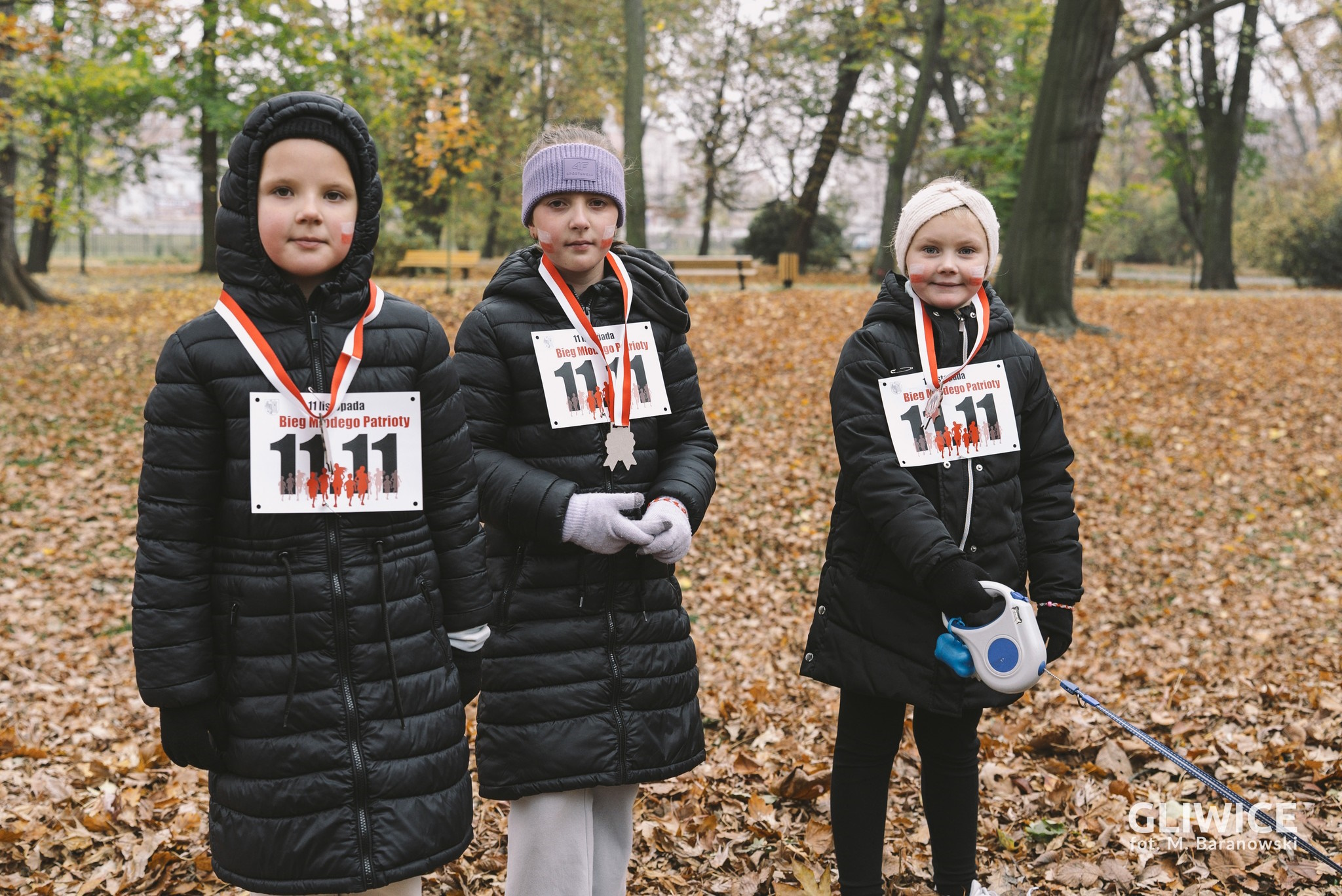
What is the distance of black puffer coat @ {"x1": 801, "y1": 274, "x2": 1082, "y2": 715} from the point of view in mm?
2832

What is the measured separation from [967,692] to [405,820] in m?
1.47

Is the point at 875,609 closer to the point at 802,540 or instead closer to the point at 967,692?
the point at 967,692

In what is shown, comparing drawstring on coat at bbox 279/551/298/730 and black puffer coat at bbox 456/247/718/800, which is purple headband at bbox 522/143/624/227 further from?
drawstring on coat at bbox 279/551/298/730

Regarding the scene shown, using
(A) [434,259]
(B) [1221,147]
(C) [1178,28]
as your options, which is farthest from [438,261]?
(B) [1221,147]

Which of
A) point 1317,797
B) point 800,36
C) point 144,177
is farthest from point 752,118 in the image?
point 1317,797

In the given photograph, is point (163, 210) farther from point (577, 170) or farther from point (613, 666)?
point (613, 666)

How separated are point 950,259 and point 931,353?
26cm

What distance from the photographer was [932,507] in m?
2.81

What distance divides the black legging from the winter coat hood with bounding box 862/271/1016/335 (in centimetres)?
106

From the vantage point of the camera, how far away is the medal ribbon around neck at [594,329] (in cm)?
282

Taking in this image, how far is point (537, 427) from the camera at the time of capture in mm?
2814

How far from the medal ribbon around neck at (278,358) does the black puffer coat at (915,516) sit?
1.27 m

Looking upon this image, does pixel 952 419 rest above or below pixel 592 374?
below

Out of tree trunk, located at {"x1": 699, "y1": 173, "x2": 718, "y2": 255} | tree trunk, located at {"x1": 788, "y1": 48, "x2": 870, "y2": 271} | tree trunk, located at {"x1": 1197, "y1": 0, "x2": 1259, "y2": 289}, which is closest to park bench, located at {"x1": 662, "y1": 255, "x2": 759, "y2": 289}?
tree trunk, located at {"x1": 788, "y1": 48, "x2": 870, "y2": 271}
